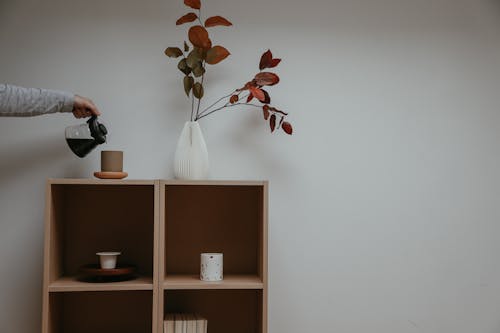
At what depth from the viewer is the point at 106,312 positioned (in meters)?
2.64

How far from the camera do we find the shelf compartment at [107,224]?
8.69 ft

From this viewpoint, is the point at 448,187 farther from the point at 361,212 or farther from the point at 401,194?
the point at 361,212

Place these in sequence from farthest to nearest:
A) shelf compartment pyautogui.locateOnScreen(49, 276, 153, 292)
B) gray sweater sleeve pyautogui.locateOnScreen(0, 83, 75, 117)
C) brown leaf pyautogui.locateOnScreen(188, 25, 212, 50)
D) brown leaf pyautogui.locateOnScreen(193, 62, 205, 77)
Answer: brown leaf pyautogui.locateOnScreen(193, 62, 205, 77), brown leaf pyautogui.locateOnScreen(188, 25, 212, 50), shelf compartment pyautogui.locateOnScreen(49, 276, 153, 292), gray sweater sleeve pyautogui.locateOnScreen(0, 83, 75, 117)

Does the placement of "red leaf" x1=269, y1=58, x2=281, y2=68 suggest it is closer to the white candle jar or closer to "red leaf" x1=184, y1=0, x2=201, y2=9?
"red leaf" x1=184, y1=0, x2=201, y2=9

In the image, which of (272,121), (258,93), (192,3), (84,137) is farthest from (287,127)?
(84,137)

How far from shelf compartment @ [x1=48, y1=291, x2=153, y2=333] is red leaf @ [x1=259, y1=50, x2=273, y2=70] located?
114cm

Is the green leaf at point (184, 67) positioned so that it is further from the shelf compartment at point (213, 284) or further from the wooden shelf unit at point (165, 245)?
the shelf compartment at point (213, 284)

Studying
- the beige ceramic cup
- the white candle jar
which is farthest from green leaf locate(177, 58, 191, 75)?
the white candle jar

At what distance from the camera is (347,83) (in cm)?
287

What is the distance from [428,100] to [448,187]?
438 mm

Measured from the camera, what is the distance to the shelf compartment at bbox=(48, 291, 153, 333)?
2621 millimetres

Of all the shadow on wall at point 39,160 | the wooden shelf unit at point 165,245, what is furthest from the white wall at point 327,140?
the wooden shelf unit at point 165,245

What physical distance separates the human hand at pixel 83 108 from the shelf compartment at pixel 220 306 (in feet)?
2.85

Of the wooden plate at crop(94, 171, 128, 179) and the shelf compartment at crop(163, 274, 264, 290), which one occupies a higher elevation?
the wooden plate at crop(94, 171, 128, 179)
